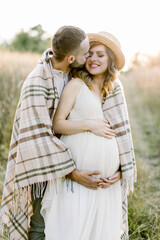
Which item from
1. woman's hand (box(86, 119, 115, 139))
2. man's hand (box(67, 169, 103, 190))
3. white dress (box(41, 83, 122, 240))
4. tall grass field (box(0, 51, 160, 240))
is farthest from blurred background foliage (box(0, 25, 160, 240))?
woman's hand (box(86, 119, 115, 139))

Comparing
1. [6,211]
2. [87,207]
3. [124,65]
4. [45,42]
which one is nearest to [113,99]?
[124,65]

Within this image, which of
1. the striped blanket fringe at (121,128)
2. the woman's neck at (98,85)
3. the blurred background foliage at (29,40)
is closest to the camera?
the striped blanket fringe at (121,128)

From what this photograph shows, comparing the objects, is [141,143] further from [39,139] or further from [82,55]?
[39,139]

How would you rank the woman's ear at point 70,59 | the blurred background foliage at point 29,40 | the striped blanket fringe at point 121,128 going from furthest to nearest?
the blurred background foliage at point 29,40 < the striped blanket fringe at point 121,128 < the woman's ear at point 70,59

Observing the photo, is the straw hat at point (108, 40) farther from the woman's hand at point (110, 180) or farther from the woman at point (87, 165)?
the woman's hand at point (110, 180)

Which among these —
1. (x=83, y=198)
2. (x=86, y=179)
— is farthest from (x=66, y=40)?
(x=83, y=198)

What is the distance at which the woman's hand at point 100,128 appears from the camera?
88.2 inches

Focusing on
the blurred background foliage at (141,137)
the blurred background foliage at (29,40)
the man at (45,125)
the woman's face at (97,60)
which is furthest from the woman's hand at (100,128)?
the blurred background foliage at (29,40)

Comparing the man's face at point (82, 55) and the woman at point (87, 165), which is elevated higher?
the man's face at point (82, 55)

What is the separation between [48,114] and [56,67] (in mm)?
435

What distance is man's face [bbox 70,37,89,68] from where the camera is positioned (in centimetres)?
225

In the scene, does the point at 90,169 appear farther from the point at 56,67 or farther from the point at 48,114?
the point at 56,67

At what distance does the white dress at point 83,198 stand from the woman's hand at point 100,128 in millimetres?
38

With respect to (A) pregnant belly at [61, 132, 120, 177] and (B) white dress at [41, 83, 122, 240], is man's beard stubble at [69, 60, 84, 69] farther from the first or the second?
(A) pregnant belly at [61, 132, 120, 177]
